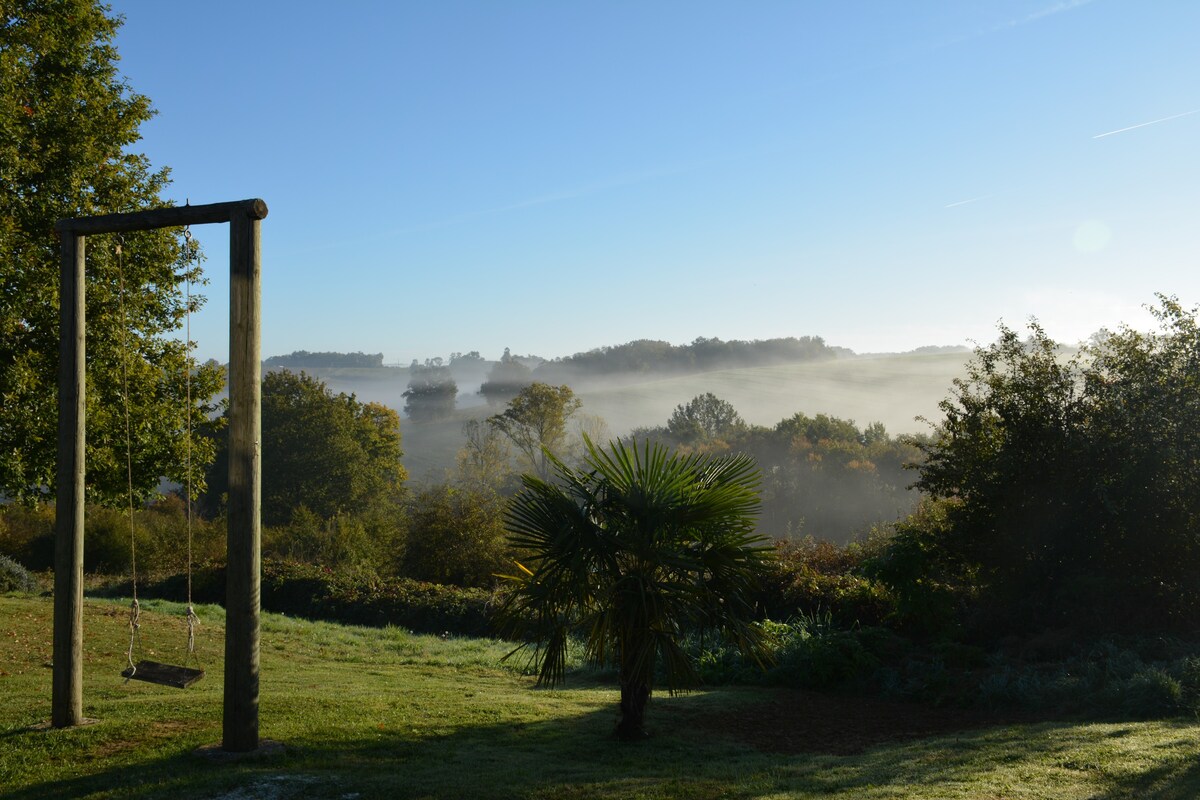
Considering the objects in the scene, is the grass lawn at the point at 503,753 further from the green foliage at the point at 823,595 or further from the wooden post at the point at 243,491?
the green foliage at the point at 823,595

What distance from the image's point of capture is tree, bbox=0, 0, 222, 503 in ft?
44.8

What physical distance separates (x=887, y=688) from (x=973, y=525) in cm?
432

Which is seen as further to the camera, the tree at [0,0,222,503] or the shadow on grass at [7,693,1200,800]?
the tree at [0,0,222,503]

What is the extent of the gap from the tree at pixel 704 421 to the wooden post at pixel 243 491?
6938cm

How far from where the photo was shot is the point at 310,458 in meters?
47.2

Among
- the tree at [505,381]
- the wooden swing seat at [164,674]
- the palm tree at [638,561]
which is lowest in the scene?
the wooden swing seat at [164,674]

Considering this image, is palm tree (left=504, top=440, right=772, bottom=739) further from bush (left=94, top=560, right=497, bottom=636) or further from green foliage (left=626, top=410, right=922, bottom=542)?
green foliage (left=626, top=410, right=922, bottom=542)

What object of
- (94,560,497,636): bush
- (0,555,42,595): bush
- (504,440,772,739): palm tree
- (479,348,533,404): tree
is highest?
(479,348,533,404): tree

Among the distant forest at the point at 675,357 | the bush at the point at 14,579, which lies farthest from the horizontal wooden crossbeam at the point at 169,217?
the distant forest at the point at 675,357

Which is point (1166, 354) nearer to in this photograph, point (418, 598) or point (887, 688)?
point (887, 688)

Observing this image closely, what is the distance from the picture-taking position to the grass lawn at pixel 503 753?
6.52m

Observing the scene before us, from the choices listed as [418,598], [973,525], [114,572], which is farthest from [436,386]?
[973,525]

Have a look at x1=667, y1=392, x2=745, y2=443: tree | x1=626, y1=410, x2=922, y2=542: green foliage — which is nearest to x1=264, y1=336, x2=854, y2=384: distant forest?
x1=667, y1=392, x2=745, y2=443: tree

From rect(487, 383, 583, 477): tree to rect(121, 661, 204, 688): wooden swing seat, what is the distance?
4518cm
